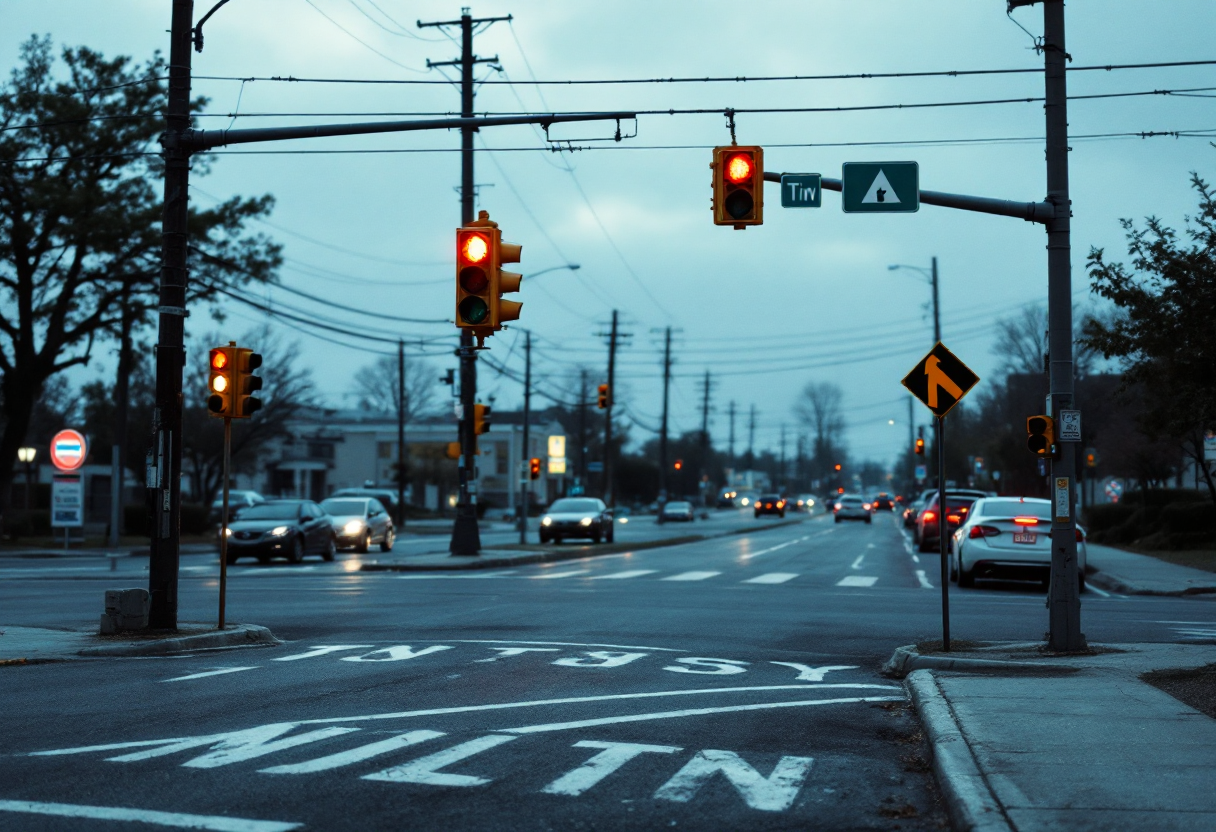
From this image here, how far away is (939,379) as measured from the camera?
1326 centimetres

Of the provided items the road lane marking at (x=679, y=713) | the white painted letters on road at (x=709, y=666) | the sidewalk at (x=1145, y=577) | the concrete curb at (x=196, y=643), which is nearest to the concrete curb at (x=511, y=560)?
the sidewalk at (x=1145, y=577)

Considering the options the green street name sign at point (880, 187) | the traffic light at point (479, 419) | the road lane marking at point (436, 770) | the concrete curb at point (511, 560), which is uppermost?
the green street name sign at point (880, 187)

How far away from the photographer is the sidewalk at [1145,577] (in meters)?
23.8

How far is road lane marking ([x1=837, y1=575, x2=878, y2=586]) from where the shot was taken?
24.2m

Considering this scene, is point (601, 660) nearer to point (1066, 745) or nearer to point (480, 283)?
point (480, 283)

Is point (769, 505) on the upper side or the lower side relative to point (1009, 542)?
lower

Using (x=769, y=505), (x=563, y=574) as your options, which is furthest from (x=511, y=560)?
(x=769, y=505)

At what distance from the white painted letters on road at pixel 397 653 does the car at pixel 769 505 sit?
268 feet

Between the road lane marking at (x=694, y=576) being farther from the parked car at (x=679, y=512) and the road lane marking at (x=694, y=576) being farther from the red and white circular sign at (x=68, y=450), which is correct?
the parked car at (x=679, y=512)

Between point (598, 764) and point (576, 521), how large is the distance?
35613 mm

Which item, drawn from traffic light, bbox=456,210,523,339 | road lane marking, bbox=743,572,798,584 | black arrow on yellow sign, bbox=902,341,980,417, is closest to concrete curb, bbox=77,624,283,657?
traffic light, bbox=456,210,523,339

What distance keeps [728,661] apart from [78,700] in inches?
227

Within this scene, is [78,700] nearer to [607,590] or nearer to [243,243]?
[607,590]

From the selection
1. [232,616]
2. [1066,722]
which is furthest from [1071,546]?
[232,616]
